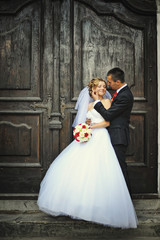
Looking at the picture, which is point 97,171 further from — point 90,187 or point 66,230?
point 66,230

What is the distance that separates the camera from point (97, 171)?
3373 millimetres

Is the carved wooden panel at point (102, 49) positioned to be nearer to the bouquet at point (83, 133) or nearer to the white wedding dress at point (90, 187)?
the bouquet at point (83, 133)

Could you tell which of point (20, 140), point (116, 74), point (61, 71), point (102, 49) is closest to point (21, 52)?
point (61, 71)

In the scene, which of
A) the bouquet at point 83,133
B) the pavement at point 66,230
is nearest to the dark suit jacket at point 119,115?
the bouquet at point 83,133

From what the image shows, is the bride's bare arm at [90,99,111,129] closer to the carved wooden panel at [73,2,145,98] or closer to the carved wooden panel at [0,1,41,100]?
the carved wooden panel at [73,2,145,98]

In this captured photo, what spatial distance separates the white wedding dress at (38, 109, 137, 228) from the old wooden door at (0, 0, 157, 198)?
853mm

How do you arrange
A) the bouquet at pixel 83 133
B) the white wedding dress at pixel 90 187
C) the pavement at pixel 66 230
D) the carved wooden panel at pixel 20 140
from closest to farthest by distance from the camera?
1. the white wedding dress at pixel 90 187
2. the pavement at pixel 66 230
3. the bouquet at pixel 83 133
4. the carved wooden panel at pixel 20 140

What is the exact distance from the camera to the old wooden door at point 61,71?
4398 millimetres

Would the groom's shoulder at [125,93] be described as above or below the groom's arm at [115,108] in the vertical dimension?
above

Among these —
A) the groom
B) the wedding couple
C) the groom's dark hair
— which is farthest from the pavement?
the groom's dark hair

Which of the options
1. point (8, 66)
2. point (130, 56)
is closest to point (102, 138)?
point (130, 56)

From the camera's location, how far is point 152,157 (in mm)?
4438

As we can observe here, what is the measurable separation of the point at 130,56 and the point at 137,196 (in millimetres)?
2219

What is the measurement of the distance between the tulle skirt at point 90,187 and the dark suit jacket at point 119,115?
0.51 feet
